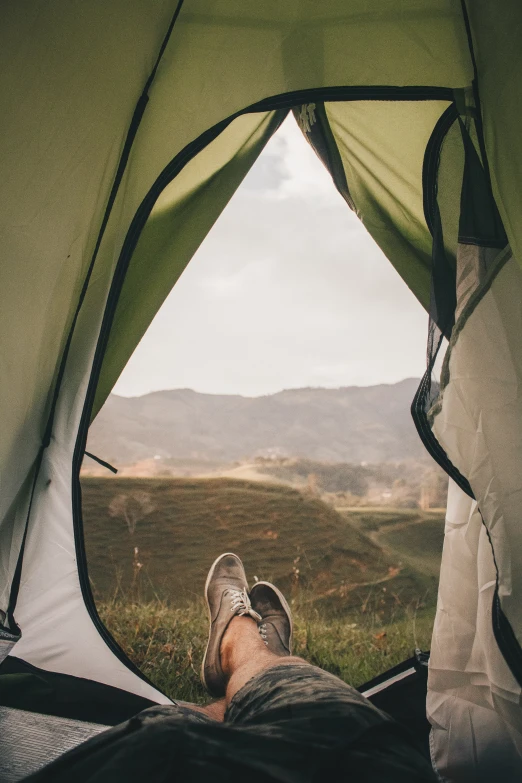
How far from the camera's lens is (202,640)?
1.69 m

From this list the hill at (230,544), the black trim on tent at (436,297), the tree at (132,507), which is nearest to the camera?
the black trim on tent at (436,297)

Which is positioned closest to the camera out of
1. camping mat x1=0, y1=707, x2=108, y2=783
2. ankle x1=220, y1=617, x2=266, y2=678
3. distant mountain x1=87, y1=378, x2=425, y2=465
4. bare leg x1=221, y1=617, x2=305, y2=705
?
camping mat x1=0, y1=707, x2=108, y2=783

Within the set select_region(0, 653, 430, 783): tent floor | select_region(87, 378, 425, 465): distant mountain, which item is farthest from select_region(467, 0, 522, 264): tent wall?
select_region(87, 378, 425, 465): distant mountain

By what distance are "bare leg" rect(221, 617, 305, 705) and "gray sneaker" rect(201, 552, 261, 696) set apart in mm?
18

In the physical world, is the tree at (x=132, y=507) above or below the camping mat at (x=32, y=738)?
above

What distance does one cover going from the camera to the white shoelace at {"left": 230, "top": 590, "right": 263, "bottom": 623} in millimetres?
1463

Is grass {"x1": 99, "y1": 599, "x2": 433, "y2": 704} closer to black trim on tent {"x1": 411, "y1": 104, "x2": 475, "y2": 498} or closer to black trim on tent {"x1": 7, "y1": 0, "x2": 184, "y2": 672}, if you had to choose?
black trim on tent {"x1": 7, "y1": 0, "x2": 184, "y2": 672}

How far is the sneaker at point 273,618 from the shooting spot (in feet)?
4.68

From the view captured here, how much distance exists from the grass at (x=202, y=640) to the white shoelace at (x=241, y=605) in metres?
0.22

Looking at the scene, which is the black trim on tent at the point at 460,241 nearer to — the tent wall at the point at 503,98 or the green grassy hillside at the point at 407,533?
the tent wall at the point at 503,98

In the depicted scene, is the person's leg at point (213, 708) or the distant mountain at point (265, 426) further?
the distant mountain at point (265, 426)

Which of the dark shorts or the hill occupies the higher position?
the dark shorts

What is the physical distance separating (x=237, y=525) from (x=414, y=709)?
5.66ft

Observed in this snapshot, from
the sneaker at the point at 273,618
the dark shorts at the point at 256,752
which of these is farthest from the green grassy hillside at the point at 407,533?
the dark shorts at the point at 256,752
